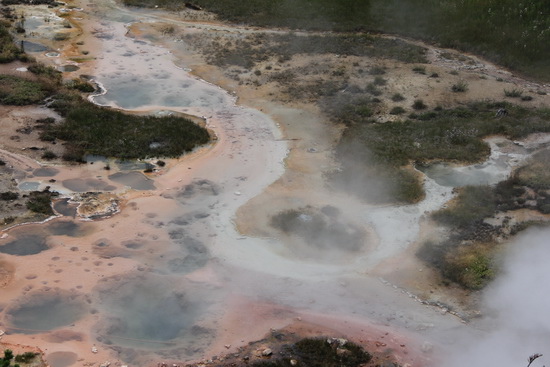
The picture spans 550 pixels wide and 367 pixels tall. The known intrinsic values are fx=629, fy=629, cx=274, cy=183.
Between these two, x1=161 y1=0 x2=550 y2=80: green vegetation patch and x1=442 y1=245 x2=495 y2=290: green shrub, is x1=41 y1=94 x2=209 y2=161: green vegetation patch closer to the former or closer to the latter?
x1=442 y1=245 x2=495 y2=290: green shrub

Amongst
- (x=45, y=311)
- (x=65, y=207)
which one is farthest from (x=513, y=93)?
(x=45, y=311)

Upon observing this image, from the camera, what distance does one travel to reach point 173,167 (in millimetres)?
21859

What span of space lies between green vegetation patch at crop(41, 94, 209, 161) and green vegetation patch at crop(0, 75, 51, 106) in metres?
1.10

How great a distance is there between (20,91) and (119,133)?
5.68 m

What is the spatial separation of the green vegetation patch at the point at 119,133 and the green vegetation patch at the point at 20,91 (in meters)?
1.10

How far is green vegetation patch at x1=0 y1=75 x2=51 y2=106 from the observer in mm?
25375

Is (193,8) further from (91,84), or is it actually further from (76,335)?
(76,335)

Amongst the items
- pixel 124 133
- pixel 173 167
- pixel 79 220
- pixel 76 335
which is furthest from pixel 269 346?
pixel 124 133

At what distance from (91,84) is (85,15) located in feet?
36.7

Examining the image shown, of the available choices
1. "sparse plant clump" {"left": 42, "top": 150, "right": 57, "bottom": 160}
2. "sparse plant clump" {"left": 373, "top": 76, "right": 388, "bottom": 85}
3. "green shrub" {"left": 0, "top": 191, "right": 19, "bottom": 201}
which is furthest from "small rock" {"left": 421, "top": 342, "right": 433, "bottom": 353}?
"sparse plant clump" {"left": 373, "top": 76, "right": 388, "bottom": 85}

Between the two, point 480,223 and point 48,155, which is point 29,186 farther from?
point 480,223

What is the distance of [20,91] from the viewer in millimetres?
26047

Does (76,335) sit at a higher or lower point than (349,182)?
lower

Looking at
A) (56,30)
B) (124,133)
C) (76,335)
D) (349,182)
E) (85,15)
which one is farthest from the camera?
(85,15)
